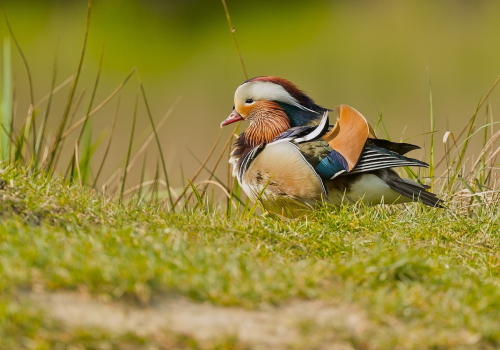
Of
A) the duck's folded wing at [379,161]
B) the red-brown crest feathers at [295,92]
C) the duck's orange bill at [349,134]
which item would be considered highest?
the red-brown crest feathers at [295,92]

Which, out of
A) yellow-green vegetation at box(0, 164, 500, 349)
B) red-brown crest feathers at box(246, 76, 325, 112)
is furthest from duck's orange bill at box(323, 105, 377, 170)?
yellow-green vegetation at box(0, 164, 500, 349)

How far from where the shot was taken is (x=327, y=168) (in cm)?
310

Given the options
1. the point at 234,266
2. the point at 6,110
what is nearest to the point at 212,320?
the point at 234,266

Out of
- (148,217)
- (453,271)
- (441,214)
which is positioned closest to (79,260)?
(148,217)

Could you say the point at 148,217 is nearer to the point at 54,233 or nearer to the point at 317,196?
the point at 54,233

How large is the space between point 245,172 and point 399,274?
1479 mm

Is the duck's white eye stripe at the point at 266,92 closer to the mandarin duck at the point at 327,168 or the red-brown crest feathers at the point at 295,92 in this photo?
the red-brown crest feathers at the point at 295,92

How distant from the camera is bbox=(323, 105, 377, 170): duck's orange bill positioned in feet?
10.2

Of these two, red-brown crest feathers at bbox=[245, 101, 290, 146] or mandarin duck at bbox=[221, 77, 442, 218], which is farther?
red-brown crest feathers at bbox=[245, 101, 290, 146]

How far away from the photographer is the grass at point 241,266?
1.60 m

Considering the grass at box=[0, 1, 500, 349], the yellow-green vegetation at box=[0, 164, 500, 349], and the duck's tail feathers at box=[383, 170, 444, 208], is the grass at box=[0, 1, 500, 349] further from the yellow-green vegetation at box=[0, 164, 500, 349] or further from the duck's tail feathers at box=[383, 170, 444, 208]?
the duck's tail feathers at box=[383, 170, 444, 208]

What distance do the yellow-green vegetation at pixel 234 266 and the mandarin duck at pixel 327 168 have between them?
0.37 m

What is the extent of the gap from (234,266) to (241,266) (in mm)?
40

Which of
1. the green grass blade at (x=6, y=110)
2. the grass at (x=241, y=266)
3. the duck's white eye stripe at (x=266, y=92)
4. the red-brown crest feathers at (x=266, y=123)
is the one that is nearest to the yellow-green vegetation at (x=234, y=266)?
the grass at (x=241, y=266)
